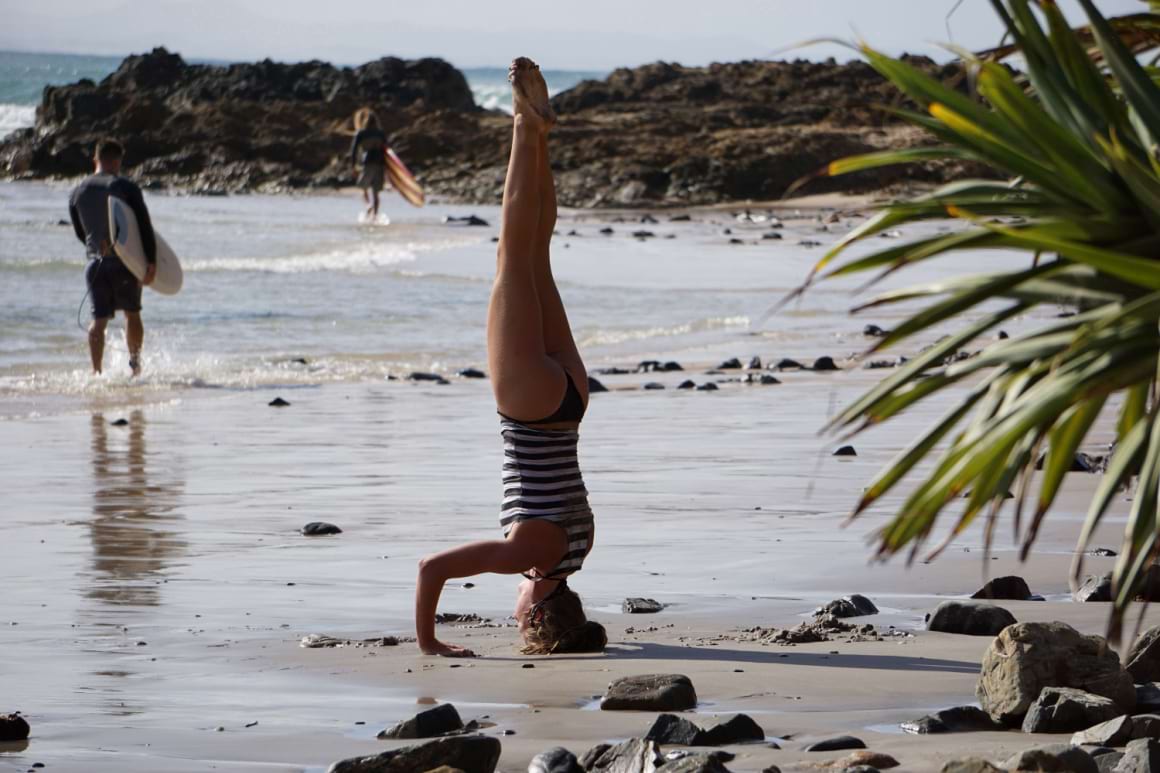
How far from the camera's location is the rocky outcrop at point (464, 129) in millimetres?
51469

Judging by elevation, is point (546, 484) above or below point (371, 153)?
below

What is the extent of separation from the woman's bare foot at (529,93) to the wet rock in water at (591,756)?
7.26 feet

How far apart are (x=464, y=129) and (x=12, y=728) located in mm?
61886

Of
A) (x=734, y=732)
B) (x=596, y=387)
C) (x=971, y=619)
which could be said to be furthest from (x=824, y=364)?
(x=734, y=732)

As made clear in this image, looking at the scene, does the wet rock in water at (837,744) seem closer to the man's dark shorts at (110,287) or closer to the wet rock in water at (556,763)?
the wet rock in water at (556,763)

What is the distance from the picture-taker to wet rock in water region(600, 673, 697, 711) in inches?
162

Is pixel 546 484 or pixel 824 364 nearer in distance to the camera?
pixel 546 484

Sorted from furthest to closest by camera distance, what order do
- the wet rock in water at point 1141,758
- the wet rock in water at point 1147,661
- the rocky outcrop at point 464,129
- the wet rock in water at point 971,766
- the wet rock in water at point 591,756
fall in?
the rocky outcrop at point 464,129 < the wet rock in water at point 1147,661 < the wet rock in water at point 591,756 < the wet rock in water at point 1141,758 < the wet rock in water at point 971,766

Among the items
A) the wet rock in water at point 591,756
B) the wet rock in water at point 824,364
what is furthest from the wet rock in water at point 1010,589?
the wet rock in water at point 824,364

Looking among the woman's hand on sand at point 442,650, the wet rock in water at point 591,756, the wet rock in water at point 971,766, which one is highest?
the wet rock in water at point 971,766

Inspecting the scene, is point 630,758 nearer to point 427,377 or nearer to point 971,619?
point 971,619

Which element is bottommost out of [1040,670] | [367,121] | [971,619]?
[971,619]

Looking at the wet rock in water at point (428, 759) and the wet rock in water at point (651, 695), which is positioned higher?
the wet rock in water at point (428, 759)

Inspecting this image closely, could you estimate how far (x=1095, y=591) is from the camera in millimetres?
5348
